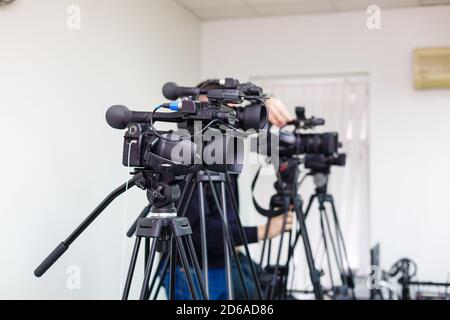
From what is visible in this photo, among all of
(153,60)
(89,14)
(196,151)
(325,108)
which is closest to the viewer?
(196,151)

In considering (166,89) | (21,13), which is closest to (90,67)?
(21,13)

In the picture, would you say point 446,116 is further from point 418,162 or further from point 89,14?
point 89,14

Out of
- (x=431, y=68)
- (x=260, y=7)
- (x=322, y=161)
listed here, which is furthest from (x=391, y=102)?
(x=322, y=161)

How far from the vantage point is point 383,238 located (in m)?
3.83

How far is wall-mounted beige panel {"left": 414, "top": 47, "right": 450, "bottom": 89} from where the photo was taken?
3590 millimetres

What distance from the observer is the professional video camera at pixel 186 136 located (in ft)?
5.05

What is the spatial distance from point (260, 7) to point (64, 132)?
5.89ft

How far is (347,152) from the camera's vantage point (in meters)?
4.03

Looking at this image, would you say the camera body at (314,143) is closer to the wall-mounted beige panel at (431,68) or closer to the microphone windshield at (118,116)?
the microphone windshield at (118,116)

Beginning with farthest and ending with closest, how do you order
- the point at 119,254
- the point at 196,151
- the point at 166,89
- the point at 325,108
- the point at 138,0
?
the point at 325,108 < the point at 138,0 < the point at 119,254 < the point at 166,89 < the point at 196,151

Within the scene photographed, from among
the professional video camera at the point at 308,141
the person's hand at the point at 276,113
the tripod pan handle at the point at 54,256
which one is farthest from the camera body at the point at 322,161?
the tripod pan handle at the point at 54,256

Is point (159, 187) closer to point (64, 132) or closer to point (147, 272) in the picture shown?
point (147, 272)

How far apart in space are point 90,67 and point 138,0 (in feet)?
2.19

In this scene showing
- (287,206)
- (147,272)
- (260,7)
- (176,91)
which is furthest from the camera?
(260,7)
